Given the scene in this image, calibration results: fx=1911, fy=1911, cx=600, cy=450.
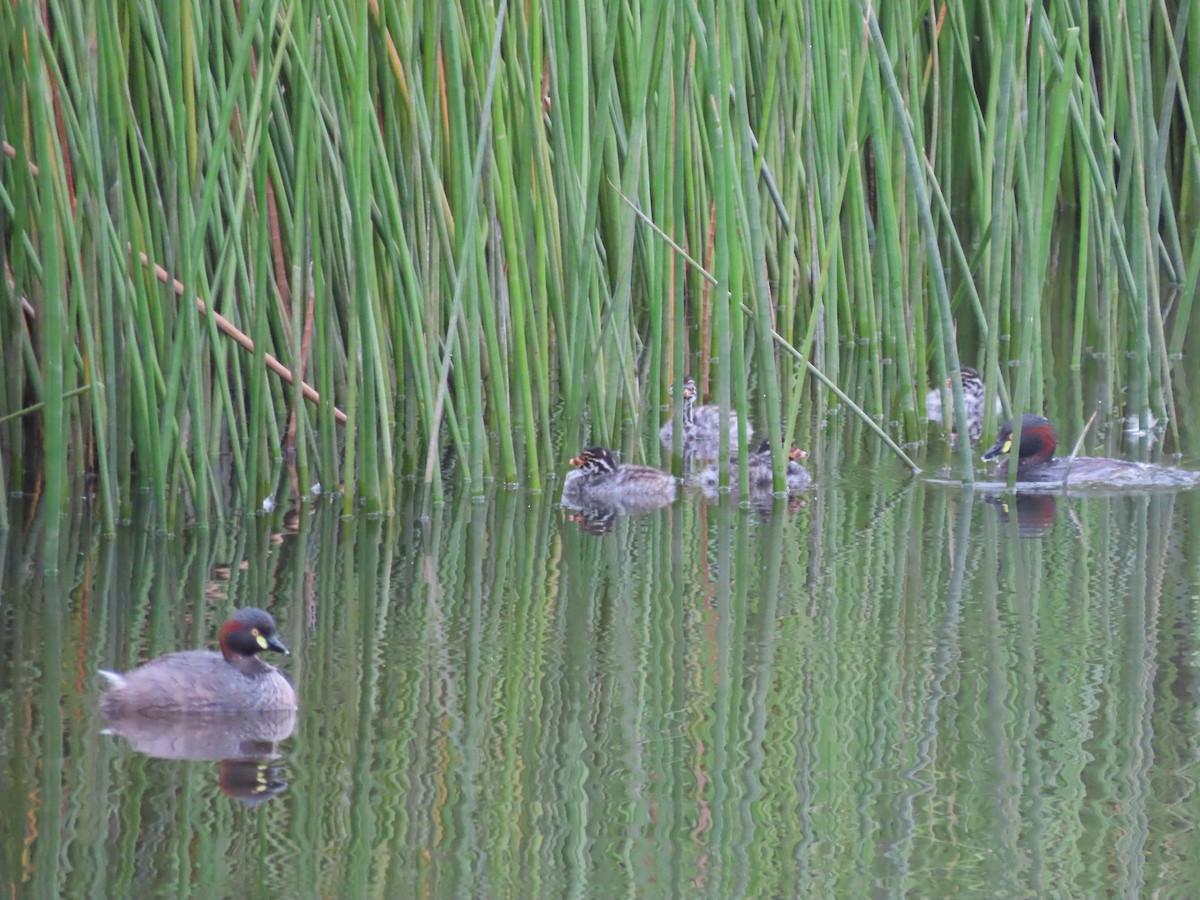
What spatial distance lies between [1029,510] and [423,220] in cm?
191

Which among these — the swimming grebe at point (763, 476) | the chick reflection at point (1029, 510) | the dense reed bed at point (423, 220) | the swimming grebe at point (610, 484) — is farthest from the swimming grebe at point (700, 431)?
the chick reflection at point (1029, 510)

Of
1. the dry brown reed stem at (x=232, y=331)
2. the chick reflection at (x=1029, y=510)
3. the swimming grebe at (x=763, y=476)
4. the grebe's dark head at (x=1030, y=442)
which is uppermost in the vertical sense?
the dry brown reed stem at (x=232, y=331)

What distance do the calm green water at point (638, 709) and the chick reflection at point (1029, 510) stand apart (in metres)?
0.04

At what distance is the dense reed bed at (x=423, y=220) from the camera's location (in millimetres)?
4707

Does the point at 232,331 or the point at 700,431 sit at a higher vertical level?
the point at 232,331

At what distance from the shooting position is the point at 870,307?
675 cm

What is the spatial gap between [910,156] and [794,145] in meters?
0.83

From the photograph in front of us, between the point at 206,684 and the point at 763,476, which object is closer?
the point at 206,684

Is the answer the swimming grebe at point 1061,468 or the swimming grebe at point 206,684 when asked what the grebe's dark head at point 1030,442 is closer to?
the swimming grebe at point 1061,468

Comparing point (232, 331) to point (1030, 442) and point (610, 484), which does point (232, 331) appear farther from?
point (1030, 442)

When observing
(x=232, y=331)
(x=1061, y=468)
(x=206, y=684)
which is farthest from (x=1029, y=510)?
(x=206, y=684)

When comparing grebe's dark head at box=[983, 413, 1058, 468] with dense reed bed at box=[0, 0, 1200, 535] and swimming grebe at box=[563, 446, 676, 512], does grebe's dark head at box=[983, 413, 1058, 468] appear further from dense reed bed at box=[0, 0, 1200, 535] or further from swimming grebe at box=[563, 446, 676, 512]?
swimming grebe at box=[563, 446, 676, 512]

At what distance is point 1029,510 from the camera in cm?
546

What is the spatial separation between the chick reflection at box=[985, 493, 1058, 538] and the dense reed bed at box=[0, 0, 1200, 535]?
0.30 meters
